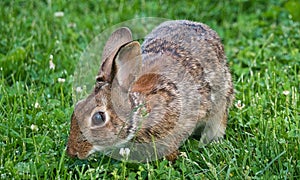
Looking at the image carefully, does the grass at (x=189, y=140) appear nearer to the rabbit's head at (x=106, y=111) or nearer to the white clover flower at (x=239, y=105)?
the white clover flower at (x=239, y=105)

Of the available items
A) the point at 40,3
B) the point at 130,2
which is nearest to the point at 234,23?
the point at 130,2

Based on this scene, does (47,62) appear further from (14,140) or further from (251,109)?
(251,109)

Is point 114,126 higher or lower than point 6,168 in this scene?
higher

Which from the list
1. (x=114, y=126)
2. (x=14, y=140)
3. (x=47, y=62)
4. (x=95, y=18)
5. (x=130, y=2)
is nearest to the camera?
(x=114, y=126)

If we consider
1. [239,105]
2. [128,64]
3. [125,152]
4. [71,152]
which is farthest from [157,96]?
[239,105]

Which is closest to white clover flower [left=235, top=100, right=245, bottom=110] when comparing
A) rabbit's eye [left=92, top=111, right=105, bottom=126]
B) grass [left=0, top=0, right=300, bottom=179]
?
grass [left=0, top=0, right=300, bottom=179]

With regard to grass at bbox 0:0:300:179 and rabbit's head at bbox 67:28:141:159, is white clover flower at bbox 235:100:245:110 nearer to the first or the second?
grass at bbox 0:0:300:179
